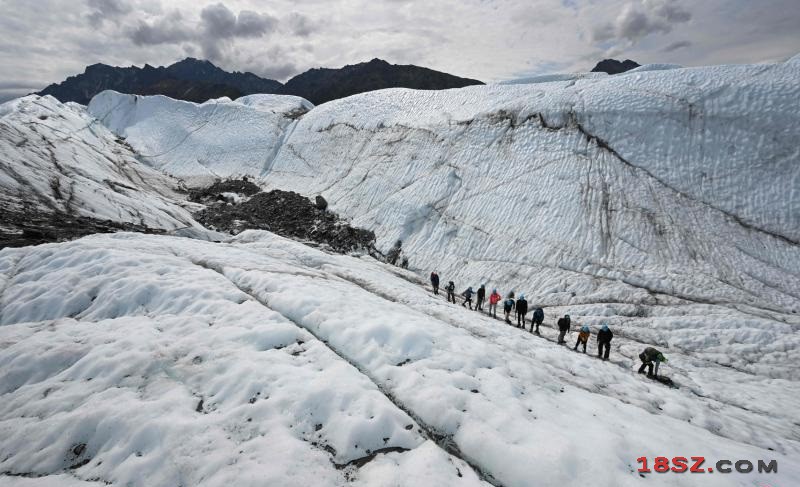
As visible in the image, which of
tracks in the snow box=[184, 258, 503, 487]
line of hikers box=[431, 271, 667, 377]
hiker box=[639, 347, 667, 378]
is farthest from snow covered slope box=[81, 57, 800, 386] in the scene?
tracks in the snow box=[184, 258, 503, 487]

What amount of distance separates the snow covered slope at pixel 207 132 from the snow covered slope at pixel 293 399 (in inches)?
1866

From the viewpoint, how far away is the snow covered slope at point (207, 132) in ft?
196

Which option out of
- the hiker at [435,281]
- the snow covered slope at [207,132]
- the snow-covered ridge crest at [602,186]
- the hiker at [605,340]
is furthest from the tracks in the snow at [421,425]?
the snow covered slope at [207,132]

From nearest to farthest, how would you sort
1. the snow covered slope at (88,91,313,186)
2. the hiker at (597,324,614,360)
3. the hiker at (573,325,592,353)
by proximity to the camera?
the hiker at (597,324,614,360), the hiker at (573,325,592,353), the snow covered slope at (88,91,313,186)

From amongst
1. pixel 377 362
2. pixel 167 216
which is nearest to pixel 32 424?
pixel 377 362

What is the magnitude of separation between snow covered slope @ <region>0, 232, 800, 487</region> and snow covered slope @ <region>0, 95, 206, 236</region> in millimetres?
16957

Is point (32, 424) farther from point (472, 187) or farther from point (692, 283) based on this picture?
point (472, 187)

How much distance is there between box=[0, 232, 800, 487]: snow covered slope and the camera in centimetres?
690

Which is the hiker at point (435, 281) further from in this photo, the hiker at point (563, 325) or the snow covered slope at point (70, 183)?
the snow covered slope at point (70, 183)

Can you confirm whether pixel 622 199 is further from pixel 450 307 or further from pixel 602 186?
pixel 450 307

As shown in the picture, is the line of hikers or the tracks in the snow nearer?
the tracks in the snow

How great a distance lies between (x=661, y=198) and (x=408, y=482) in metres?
30.6

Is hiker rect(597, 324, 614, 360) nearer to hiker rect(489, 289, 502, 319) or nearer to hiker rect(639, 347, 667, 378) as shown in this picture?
hiker rect(639, 347, 667, 378)

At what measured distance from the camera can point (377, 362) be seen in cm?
1010
